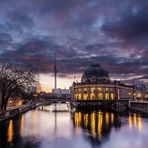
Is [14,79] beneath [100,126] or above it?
above

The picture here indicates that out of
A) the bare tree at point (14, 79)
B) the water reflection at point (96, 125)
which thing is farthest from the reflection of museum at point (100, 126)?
the bare tree at point (14, 79)

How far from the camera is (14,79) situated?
96250mm

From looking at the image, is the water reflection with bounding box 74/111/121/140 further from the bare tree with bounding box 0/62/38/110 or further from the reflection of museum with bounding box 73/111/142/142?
the bare tree with bounding box 0/62/38/110

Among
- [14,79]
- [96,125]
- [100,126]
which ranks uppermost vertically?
[14,79]

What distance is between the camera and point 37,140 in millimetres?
49875

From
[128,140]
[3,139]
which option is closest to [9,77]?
[3,139]

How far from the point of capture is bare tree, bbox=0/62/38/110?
9450 centimetres

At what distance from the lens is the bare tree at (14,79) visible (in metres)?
94.5

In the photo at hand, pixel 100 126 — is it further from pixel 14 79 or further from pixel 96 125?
pixel 14 79

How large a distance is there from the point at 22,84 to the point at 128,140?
56.0 m

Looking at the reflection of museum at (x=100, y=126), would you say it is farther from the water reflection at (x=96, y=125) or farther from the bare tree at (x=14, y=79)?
the bare tree at (x=14, y=79)

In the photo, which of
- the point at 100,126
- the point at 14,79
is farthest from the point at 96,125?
the point at 14,79

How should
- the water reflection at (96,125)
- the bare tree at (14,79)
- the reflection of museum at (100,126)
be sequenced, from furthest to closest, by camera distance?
the bare tree at (14,79) < the water reflection at (96,125) < the reflection of museum at (100,126)

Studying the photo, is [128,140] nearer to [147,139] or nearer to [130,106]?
[147,139]
